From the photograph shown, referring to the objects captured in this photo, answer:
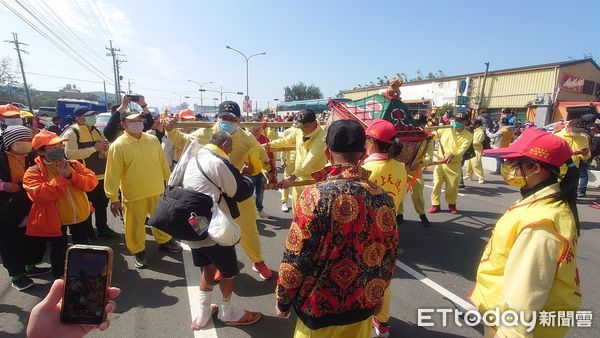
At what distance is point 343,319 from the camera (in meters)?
1.69

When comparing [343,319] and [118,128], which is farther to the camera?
[118,128]

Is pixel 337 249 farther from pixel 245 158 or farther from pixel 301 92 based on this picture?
pixel 301 92

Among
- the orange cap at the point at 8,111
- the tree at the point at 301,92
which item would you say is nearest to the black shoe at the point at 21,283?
the orange cap at the point at 8,111

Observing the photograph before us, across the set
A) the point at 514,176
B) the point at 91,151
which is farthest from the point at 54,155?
the point at 514,176

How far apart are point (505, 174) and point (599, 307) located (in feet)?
9.27

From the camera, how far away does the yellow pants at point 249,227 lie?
367 centimetres

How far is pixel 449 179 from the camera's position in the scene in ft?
21.1

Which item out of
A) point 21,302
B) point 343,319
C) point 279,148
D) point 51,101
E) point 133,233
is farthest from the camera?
point 51,101

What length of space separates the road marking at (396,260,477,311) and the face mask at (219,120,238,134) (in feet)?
8.92

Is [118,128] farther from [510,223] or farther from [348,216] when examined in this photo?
[510,223]

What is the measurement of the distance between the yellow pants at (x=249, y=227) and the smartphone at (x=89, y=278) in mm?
2351

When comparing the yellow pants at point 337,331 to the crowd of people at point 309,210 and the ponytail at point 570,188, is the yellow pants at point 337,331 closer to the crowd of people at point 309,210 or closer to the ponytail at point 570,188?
the crowd of people at point 309,210

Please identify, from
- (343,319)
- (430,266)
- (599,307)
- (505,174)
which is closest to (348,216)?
(343,319)

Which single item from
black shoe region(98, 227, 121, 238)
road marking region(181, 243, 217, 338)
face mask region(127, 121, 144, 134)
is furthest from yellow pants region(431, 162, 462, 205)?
black shoe region(98, 227, 121, 238)
